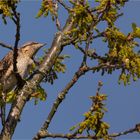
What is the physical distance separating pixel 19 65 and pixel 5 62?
40 centimetres

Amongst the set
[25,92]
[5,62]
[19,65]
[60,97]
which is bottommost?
[60,97]

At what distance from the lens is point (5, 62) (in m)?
13.1

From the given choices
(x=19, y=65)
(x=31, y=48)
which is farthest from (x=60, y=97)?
(x=31, y=48)

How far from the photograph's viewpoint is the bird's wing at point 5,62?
12.8 metres

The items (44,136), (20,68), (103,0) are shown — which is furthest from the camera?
(20,68)

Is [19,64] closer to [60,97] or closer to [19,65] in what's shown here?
[19,65]

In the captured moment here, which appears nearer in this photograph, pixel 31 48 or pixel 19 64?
pixel 19 64

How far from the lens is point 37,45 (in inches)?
539

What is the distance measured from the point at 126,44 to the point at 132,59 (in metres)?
0.36

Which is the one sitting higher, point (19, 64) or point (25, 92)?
point (19, 64)

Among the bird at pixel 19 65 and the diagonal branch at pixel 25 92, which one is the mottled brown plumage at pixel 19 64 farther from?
the diagonal branch at pixel 25 92

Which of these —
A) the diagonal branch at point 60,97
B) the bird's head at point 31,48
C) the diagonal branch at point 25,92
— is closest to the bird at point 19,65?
the bird's head at point 31,48

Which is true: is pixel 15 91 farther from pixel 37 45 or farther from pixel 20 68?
pixel 37 45

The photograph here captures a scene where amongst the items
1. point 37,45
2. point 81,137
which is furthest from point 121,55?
point 37,45
